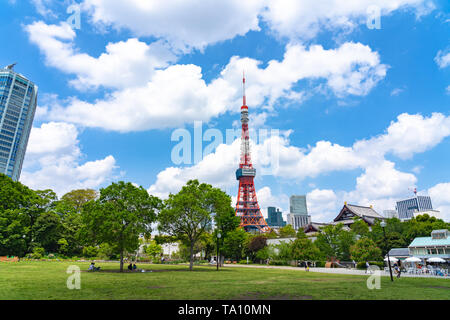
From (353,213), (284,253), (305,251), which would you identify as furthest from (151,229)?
(353,213)

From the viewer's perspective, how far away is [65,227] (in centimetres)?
5966

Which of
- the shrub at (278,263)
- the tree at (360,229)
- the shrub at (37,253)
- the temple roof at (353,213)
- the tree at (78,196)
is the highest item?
the tree at (78,196)

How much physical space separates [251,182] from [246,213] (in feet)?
40.0

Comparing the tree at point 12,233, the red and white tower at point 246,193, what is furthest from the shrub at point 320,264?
the tree at point 12,233

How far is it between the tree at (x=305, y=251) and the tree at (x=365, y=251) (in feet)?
24.1

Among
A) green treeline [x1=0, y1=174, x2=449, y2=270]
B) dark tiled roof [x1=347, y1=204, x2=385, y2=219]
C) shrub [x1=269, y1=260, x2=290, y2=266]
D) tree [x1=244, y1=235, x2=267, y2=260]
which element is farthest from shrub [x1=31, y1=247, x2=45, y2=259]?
dark tiled roof [x1=347, y1=204, x2=385, y2=219]

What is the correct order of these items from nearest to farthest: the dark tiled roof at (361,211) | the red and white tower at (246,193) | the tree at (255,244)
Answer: the tree at (255,244)
the dark tiled roof at (361,211)
the red and white tower at (246,193)

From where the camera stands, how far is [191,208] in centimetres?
3547

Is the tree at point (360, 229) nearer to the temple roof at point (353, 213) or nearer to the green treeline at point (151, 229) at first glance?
the green treeline at point (151, 229)

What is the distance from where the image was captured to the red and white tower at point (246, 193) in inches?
3819

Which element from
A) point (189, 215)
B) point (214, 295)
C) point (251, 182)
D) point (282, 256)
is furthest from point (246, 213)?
point (214, 295)

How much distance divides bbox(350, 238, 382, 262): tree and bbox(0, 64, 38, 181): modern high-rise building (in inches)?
5522

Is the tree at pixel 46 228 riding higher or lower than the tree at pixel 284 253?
higher
